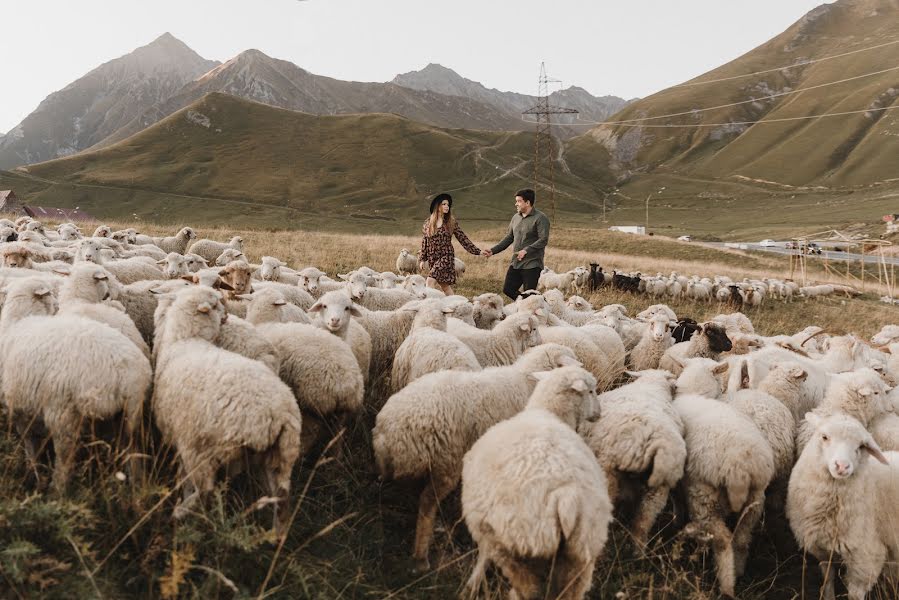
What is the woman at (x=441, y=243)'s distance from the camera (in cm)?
1107

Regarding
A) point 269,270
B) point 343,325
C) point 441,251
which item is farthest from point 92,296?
point 441,251

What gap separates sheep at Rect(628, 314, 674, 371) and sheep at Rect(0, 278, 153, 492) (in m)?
6.99

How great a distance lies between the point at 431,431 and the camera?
4.30m

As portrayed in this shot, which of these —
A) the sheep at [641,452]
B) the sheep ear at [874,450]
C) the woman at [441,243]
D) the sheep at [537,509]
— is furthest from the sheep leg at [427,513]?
the woman at [441,243]

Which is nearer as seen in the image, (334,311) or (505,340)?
(334,311)

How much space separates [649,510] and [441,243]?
300 inches

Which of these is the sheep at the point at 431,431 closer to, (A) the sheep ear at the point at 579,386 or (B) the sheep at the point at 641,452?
(A) the sheep ear at the point at 579,386

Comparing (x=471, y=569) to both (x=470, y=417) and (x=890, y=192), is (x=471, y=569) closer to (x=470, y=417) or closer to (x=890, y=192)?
(x=470, y=417)

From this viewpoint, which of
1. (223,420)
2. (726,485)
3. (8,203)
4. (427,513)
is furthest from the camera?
(8,203)

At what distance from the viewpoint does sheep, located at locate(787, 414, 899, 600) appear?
417 centimetres

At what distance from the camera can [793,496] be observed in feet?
15.0

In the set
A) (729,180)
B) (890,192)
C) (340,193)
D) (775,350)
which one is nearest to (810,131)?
(729,180)

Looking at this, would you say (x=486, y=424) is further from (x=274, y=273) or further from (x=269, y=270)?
(x=274, y=273)

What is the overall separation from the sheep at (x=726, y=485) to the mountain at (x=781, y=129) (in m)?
139
